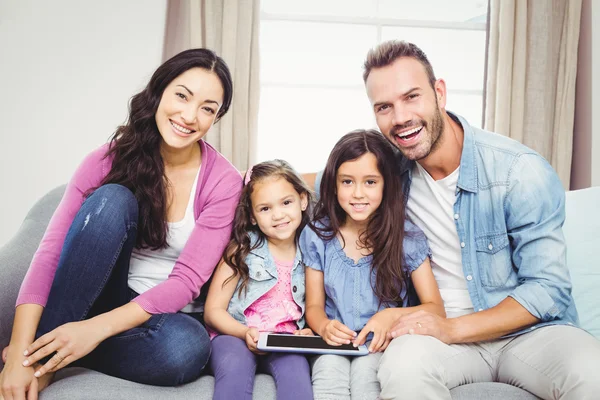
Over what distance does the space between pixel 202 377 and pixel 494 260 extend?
2.79ft

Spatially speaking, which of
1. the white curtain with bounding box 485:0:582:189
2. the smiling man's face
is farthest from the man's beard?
the white curtain with bounding box 485:0:582:189

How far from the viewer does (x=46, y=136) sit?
296 centimetres

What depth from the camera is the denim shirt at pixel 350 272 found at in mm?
1621

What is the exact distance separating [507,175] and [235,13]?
1.84 meters

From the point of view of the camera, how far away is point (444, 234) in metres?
1.62

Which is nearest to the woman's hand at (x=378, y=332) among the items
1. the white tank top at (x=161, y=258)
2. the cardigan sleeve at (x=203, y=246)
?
the cardigan sleeve at (x=203, y=246)

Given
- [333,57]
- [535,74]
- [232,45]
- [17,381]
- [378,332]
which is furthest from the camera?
[333,57]

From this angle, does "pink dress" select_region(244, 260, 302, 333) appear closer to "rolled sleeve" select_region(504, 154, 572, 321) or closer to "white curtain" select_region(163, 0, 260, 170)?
"rolled sleeve" select_region(504, 154, 572, 321)

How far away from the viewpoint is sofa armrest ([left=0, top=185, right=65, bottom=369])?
4.75 feet

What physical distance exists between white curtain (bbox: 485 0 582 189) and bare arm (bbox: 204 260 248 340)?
6.52ft

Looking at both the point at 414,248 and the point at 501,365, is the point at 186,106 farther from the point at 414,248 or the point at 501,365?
the point at 501,365

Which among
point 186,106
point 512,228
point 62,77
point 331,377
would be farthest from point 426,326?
point 62,77

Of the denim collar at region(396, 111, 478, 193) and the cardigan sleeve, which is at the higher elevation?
the denim collar at region(396, 111, 478, 193)

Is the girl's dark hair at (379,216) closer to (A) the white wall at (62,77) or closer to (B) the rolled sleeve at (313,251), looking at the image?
(B) the rolled sleeve at (313,251)
